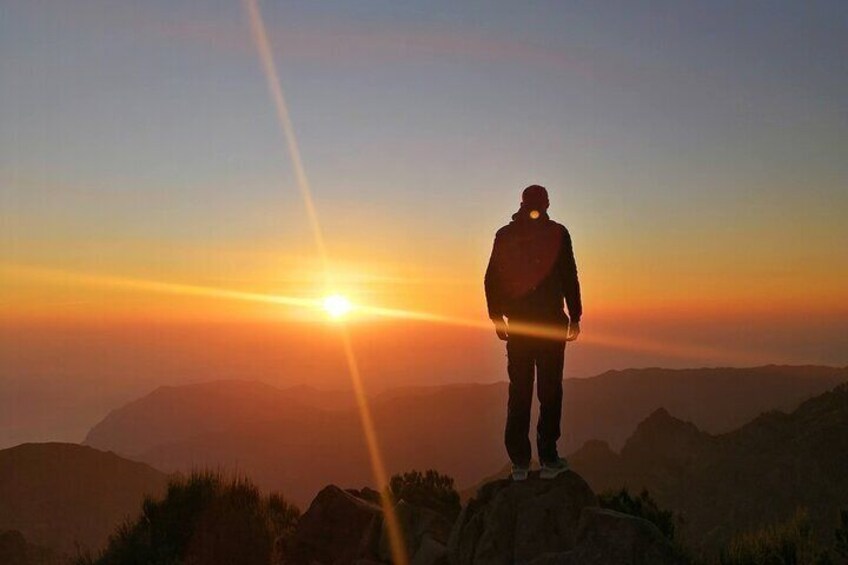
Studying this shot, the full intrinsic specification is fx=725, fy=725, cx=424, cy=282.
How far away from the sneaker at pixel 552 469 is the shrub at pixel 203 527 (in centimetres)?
571

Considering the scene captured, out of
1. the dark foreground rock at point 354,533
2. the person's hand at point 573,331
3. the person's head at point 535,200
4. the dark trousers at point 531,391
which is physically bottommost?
the dark foreground rock at point 354,533

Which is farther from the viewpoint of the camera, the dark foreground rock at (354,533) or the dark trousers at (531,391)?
the dark foreground rock at (354,533)

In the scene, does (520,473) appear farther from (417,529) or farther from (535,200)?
(535,200)

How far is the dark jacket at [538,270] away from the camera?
391 inches

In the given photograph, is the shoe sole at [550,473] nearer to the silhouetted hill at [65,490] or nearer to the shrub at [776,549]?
the shrub at [776,549]

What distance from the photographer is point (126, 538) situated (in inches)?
600

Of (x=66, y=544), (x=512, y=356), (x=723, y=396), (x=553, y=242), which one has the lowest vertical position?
(x=66, y=544)

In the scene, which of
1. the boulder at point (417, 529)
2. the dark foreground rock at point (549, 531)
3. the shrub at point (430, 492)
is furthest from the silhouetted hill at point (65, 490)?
the dark foreground rock at point (549, 531)

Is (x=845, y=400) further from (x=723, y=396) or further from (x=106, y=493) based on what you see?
(x=723, y=396)

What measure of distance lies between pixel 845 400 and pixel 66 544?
70742mm

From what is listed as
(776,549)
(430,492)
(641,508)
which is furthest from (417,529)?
(776,549)

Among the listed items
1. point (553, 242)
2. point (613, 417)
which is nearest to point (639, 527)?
point (553, 242)

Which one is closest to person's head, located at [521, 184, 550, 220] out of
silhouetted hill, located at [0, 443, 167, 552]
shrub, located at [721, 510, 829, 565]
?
shrub, located at [721, 510, 829, 565]

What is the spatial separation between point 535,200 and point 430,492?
7883 millimetres
